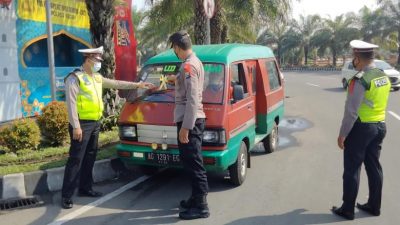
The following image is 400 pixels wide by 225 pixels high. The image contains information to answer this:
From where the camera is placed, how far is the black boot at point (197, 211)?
4742 mm

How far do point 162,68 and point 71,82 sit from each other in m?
1.52

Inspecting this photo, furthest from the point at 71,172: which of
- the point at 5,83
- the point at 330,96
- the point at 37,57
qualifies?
the point at 330,96

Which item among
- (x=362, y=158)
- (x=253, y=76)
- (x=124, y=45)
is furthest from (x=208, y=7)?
(x=124, y=45)

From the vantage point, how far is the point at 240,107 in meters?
6.07

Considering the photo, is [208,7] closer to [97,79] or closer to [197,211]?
[97,79]

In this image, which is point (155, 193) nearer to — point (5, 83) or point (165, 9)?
point (5, 83)

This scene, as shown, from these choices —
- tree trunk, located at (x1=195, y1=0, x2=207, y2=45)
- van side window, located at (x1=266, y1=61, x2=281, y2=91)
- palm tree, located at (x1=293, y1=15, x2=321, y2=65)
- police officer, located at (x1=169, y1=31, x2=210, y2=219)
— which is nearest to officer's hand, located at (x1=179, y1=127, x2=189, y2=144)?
police officer, located at (x1=169, y1=31, x2=210, y2=219)

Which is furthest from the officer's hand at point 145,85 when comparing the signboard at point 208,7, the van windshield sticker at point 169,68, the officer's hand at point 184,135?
the signboard at point 208,7

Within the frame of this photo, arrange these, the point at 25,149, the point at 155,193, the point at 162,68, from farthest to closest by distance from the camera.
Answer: the point at 25,149 → the point at 162,68 → the point at 155,193

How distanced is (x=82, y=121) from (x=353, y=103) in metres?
3.22

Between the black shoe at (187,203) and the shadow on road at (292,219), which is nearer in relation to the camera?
the shadow on road at (292,219)

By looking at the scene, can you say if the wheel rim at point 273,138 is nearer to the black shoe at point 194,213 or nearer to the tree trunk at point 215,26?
the black shoe at point 194,213

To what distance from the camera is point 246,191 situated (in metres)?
5.76

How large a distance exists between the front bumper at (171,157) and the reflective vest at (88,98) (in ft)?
2.24
